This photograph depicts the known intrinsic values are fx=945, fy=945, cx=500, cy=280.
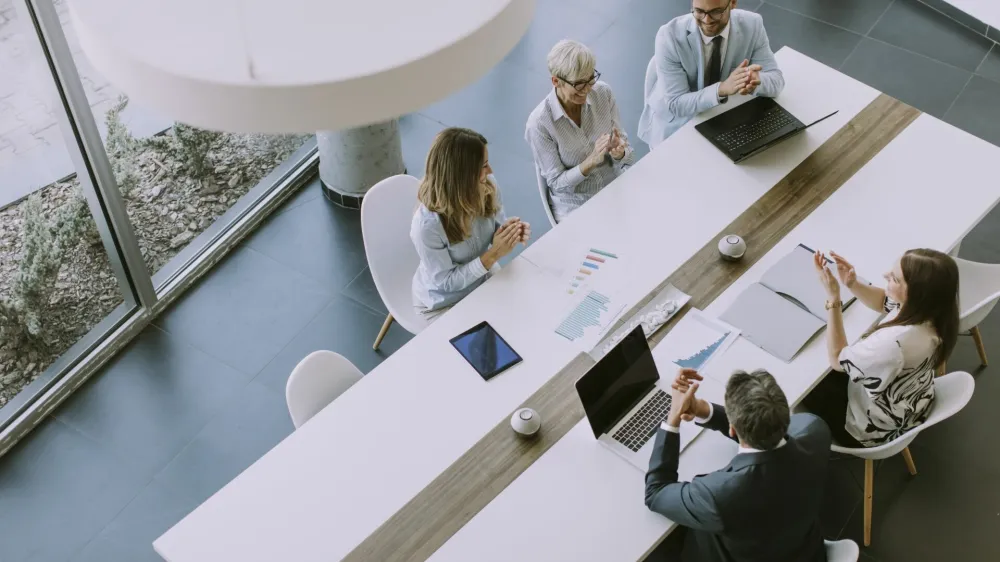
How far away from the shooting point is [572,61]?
12.7 feet

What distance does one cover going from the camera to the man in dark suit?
2.89m

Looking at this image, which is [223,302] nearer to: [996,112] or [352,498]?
[352,498]

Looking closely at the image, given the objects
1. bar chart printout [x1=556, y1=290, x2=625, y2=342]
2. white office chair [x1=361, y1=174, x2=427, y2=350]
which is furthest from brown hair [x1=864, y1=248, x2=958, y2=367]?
white office chair [x1=361, y1=174, x2=427, y2=350]

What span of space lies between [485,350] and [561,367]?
283 mm

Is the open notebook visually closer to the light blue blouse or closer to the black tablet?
the black tablet

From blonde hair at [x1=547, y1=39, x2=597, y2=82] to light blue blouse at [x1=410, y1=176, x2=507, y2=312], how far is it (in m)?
0.56

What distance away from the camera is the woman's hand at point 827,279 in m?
3.47

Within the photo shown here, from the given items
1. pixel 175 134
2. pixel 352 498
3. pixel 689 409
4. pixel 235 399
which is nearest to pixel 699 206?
pixel 689 409

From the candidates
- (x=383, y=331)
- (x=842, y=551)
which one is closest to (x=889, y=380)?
(x=842, y=551)

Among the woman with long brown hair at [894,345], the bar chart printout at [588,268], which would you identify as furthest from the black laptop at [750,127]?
the bar chart printout at [588,268]

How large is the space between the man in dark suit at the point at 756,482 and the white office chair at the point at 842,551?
0.05 m

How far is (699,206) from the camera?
13.0 feet

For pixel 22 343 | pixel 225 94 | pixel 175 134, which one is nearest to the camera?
pixel 225 94

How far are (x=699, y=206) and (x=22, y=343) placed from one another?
10.1 ft
